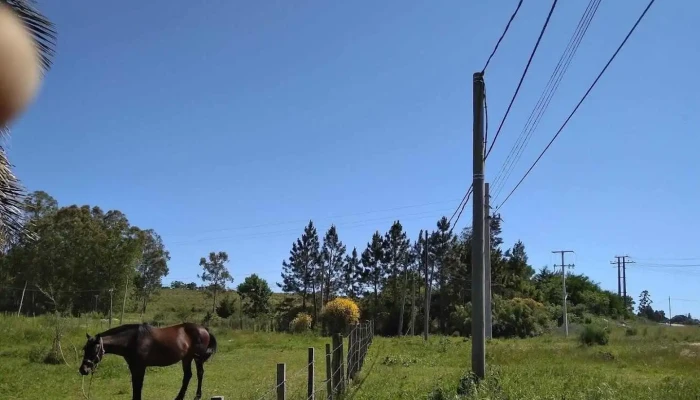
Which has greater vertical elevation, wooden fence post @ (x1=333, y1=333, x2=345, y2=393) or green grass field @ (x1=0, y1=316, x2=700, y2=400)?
wooden fence post @ (x1=333, y1=333, x2=345, y2=393)

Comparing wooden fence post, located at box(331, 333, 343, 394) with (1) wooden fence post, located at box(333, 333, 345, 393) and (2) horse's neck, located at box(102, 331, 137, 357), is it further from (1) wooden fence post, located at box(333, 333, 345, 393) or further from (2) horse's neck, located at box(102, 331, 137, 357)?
(2) horse's neck, located at box(102, 331, 137, 357)

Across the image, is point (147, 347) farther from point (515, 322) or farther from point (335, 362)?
point (515, 322)

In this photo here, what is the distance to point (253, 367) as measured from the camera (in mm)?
17859

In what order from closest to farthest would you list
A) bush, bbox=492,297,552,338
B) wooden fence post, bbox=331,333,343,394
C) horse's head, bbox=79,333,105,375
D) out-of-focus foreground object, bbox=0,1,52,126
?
out-of-focus foreground object, bbox=0,1,52,126 < wooden fence post, bbox=331,333,343,394 < horse's head, bbox=79,333,105,375 < bush, bbox=492,297,552,338

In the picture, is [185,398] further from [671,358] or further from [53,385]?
[671,358]

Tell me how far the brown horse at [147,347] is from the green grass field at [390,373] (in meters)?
0.91

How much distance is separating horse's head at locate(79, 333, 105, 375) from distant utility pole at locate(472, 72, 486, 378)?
246 inches

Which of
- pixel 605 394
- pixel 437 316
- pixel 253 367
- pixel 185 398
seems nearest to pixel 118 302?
pixel 437 316

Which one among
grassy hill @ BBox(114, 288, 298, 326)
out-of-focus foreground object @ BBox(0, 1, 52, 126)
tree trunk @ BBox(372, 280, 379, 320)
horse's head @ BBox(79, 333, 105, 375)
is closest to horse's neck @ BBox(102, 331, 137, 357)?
horse's head @ BBox(79, 333, 105, 375)

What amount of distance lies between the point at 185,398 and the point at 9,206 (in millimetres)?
5319

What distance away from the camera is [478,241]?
1003 cm

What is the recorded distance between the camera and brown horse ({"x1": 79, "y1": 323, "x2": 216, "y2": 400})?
413 inches

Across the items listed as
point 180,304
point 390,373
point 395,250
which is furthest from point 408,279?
point 390,373

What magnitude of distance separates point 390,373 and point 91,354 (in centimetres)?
699
